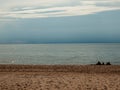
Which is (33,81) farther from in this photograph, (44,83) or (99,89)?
(99,89)

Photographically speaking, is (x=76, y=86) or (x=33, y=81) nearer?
(x=76, y=86)

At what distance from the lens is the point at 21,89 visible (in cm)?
1448

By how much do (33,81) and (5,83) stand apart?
156cm

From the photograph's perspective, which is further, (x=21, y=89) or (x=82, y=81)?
(x=82, y=81)

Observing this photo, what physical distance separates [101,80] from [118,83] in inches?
51.0

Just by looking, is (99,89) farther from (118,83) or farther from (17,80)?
(17,80)

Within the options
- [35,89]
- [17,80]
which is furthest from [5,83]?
[35,89]

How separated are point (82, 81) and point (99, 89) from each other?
217 cm

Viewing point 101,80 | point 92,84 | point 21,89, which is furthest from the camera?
point 101,80

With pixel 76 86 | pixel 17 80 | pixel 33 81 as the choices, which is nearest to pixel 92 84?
pixel 76 86

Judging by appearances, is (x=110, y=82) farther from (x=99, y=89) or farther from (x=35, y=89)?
(x=35, y=89)

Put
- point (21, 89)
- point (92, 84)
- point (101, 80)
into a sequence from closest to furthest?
point (21, 89) → point (92, 84) → point (101, 80)

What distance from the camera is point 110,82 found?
16266 millimetres

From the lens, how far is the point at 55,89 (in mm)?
14508
